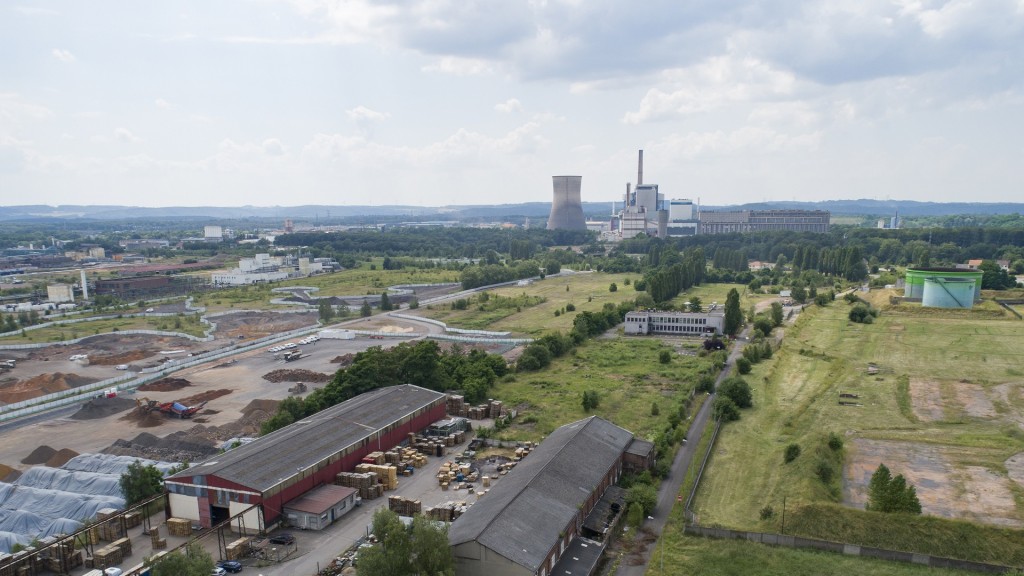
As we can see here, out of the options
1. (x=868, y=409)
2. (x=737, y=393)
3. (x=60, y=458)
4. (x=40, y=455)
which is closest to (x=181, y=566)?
(x=60, y=458)

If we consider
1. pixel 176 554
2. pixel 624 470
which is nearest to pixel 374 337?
pixel 624 470

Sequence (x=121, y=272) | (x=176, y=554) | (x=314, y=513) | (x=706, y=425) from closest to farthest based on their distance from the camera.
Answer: (x=176, y=554), (x=314, y=513), (x=706, y=425), (x=121, y=272)

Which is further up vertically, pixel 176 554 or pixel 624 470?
pixel 176 554

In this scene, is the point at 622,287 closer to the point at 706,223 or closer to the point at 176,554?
the point at 176,554

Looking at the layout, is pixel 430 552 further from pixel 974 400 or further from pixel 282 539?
pixel 974 400

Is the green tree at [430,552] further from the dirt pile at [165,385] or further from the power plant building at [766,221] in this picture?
the power plant building at [766,221]

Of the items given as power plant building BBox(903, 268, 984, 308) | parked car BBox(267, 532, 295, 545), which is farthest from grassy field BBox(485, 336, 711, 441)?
power plant building BBox(903, 268, 984, 308)

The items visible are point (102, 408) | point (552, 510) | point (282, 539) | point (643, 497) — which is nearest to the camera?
point (552, 510)
